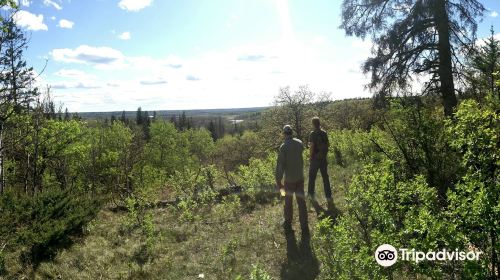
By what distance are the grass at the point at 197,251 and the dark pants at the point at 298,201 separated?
1.06 ft

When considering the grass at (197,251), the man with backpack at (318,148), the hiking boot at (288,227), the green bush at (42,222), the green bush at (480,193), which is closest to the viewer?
the green bush at (480,193)

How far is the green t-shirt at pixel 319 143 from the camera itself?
29.2 feet

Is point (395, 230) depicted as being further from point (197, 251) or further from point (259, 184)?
point (259, 184)

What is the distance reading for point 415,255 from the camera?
324 cm

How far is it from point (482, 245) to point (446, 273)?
31.3 inches

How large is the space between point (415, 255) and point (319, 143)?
577cm

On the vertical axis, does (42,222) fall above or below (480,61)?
below

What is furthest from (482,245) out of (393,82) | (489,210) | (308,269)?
(393,82)

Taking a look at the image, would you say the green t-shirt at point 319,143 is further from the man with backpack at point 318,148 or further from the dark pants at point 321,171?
the dark pants at point 321,171

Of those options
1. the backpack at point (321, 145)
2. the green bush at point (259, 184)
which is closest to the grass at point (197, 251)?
the green bush at point (259, 184)

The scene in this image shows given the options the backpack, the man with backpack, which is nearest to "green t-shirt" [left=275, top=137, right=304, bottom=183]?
the man with backpack

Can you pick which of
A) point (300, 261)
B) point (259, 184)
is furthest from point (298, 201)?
point (259, 184)

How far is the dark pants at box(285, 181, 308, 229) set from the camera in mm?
7383

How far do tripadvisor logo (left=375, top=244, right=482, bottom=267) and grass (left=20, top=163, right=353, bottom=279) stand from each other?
248 cm
